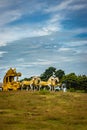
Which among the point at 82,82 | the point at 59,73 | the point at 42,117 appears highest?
the point at 59,73

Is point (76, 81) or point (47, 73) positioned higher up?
point (47, 73)

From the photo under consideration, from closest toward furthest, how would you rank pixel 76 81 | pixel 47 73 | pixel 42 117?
pixel 42 117 < pixel 76 81 < pixel 47 73

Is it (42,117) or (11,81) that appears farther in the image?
(11,81)

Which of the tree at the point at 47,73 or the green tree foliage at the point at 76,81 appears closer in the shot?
Result: the green tree foliage at the point at 76,81

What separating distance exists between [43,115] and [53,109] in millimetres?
2806

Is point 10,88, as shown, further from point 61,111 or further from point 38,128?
point 38,128

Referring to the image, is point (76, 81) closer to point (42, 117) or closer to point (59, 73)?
point (59, 73)

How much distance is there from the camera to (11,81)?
47094 millimetres

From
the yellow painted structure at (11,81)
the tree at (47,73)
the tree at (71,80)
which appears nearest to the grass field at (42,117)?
the yellow painted structure at (11,81)

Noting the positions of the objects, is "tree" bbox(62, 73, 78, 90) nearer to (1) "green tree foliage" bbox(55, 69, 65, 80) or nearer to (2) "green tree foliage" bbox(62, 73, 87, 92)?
(2) "green tree foliage" bbox(62, 73, 87, 92)

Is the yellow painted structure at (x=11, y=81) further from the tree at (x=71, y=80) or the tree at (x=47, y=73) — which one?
the tree at (x=47, y=73)

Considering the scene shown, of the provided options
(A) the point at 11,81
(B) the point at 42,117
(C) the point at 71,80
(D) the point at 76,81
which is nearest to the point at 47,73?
(C) the point at 71,80

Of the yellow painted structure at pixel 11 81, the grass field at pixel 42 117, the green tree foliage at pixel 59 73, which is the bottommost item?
the grass field at pixel 42 117

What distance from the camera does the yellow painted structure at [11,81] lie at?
45.7 m
